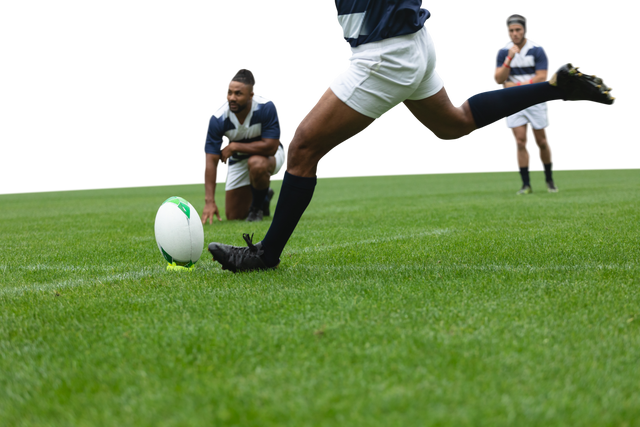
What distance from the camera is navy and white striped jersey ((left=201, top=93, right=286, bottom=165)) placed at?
662 centimetres

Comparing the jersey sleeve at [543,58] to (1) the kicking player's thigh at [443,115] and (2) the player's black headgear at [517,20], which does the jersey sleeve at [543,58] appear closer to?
(2) the player's black headgear at [517,20]

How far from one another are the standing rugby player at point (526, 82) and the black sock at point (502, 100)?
5.07 meters

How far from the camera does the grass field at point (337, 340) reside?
1.33 metres

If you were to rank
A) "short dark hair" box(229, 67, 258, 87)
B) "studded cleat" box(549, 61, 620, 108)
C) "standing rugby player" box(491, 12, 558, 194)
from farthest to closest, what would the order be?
"standing rugby player" box(491, 12, 558, 194) < "short dark hair" box(229, 67, 258, 87) < "studded cleat" box(549, 61, 620, 108)

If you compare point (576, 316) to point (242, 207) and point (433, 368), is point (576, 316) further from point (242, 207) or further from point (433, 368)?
point (242, 207)

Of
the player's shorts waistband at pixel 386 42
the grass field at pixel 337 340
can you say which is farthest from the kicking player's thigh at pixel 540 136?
the player's shorts waistband at pixel 386 42

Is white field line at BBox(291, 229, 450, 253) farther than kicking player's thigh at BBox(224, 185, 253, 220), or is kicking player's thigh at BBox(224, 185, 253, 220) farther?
kicking player's thigh at BBox(224, 185, 253, 220)

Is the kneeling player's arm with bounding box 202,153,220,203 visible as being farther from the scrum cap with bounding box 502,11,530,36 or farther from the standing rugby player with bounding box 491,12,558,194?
the scrum cap with bounding box 502,11,530,36

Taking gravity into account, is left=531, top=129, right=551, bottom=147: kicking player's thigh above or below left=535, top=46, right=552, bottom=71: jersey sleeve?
below

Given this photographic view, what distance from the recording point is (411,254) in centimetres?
362

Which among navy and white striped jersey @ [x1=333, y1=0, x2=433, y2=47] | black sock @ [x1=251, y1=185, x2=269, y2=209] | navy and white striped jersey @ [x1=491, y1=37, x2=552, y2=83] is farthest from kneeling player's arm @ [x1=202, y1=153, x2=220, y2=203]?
navy and white striped jersey @ [x1=491, y1=37, x2=552, y2=83]

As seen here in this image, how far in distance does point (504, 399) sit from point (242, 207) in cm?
598

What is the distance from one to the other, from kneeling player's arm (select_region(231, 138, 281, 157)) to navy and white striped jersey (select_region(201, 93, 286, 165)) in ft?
0.23

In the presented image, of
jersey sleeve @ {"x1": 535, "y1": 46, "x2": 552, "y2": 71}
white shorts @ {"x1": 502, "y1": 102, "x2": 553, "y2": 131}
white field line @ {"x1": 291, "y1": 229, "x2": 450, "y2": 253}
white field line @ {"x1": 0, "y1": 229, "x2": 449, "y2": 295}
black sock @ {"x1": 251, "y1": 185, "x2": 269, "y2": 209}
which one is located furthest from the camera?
white shorts @ {"x1": 502, "y1": 102, "x2": 553, "y2": 131}
